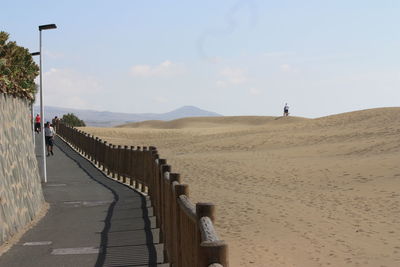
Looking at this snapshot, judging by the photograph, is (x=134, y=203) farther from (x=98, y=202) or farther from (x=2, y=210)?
(x=2, y=210)

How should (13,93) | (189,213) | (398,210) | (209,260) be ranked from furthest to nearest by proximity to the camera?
1. (398,210)
2. (13,93)
3. (189,213)
4. (209,260)

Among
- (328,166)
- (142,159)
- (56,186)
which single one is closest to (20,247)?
(142,159)

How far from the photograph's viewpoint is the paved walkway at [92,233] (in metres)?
9.99

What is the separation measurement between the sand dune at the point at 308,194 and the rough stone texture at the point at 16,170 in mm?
4187

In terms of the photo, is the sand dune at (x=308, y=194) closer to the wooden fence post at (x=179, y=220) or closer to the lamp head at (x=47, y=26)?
the wooden fence post at (x=179, y=220)

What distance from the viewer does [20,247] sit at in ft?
36.4

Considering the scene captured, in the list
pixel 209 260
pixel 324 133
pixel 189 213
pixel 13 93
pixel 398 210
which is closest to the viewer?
pixel 209 260

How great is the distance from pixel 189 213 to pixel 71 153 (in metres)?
34.9

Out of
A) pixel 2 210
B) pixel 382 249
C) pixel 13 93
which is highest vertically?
pixel 13 93

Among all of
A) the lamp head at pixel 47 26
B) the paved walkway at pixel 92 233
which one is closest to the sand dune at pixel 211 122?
the lamp head at pixel 47 26

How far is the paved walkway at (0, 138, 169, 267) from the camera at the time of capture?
9992 mm

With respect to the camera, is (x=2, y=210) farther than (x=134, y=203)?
No

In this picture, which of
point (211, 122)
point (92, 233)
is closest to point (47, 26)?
point (92, 233)

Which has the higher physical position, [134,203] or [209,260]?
[209,260]
